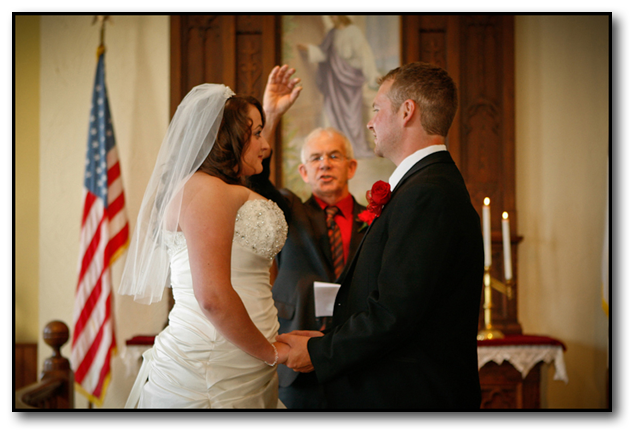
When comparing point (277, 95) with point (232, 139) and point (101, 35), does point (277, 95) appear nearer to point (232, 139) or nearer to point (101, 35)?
point (232, 139)

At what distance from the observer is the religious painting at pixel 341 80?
14.5 feet

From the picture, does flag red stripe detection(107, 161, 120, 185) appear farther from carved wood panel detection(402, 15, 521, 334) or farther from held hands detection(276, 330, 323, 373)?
held hands detection(276, 330, 323, 373)

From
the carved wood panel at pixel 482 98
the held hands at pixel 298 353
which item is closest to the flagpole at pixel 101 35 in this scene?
the carved wood panel at pixel 482 98

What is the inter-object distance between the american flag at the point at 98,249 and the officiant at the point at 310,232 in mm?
1671

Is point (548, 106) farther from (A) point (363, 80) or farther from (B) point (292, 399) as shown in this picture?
(B) point (292, 399)

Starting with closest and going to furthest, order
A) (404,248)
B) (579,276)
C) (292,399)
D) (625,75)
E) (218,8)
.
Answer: (404,248), (625,75), (292,399), (218,8), (579,276)

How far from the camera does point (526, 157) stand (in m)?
4.46

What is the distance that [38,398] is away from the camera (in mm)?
1956

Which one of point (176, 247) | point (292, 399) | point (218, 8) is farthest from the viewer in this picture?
point (218, 8)

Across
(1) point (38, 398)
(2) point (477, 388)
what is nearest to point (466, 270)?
(2) point (477, 388)

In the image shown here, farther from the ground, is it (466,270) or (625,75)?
(625,75)

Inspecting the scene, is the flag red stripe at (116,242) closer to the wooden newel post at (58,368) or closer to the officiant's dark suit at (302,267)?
the officiant's dark suit at (302,267)

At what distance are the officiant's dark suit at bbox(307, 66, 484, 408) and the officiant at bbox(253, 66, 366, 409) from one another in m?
0.98

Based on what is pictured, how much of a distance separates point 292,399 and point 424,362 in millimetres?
1307
